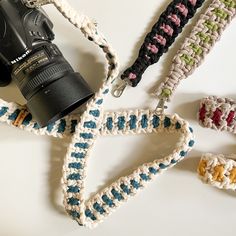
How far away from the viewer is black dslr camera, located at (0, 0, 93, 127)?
0.55m

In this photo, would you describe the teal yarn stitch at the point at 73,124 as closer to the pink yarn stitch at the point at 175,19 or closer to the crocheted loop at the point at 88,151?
the crocheted loop at the point at 88,151

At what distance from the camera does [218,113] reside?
0.59 metres

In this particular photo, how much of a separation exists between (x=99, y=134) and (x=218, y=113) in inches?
6.5

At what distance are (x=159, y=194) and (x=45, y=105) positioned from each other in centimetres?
21

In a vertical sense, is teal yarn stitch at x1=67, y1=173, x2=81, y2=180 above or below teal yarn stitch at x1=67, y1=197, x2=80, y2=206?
above

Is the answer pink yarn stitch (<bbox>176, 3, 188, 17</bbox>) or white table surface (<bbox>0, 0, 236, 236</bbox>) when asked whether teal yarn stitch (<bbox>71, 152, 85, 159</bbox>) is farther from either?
pink yarn stitch (<bbox>176, 3, 188, 17</bbox>)

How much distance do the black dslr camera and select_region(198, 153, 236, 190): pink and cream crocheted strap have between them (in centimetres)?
18

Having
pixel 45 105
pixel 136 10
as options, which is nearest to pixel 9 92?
pixel 45 105

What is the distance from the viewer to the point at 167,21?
0.62 m

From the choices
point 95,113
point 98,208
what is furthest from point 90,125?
point 98,208

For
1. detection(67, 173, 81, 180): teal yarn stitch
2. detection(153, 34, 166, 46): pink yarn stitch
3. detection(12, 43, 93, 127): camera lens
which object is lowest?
detection(67, 173, 81, 180): teal yarn stitch

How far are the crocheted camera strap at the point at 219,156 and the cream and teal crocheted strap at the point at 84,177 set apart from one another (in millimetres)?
35

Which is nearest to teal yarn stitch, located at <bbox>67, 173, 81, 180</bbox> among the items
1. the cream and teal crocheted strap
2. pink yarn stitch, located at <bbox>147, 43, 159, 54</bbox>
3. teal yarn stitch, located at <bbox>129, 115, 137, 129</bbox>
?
the cream and teal crocheted strap

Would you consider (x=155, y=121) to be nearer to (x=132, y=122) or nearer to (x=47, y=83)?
(x=132, y=122)
